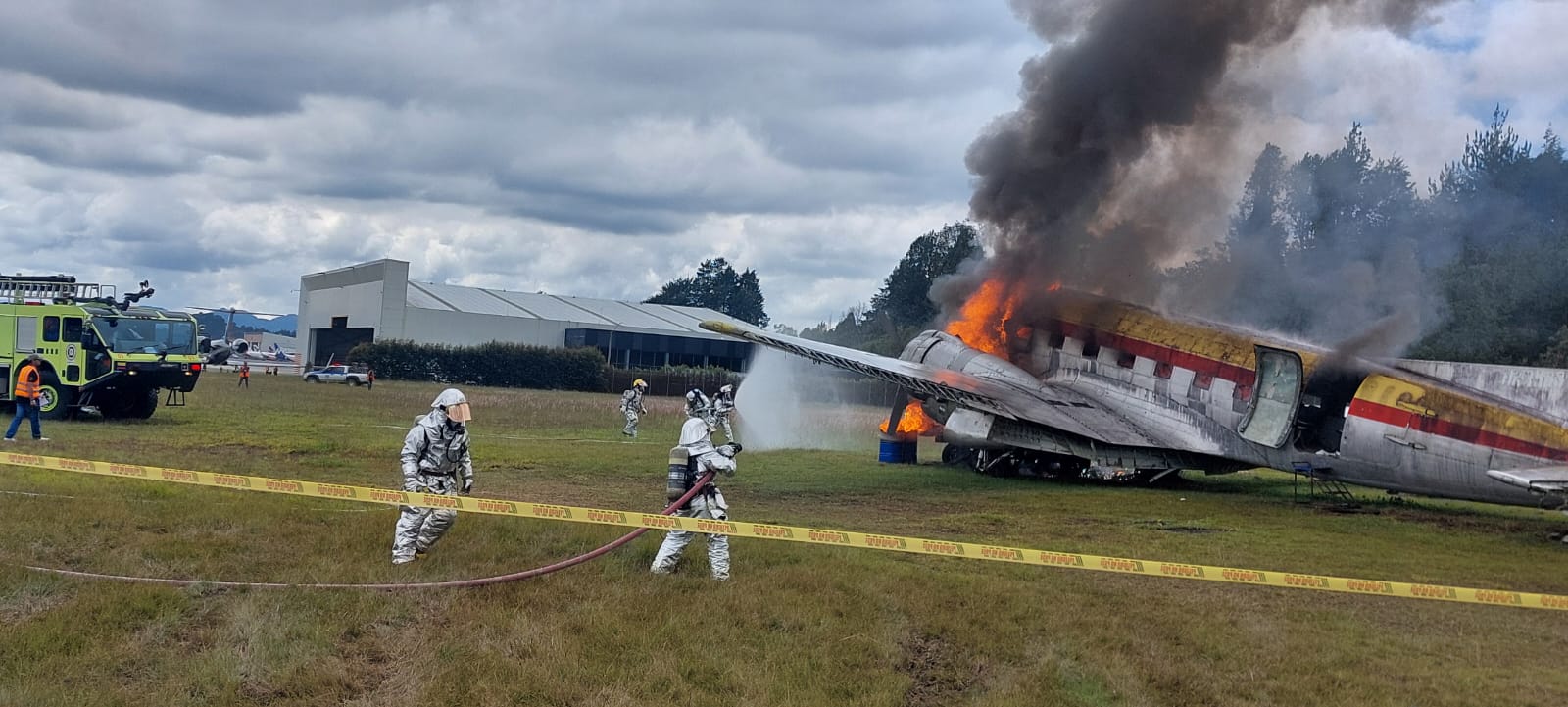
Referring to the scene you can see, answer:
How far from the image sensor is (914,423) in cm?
2831

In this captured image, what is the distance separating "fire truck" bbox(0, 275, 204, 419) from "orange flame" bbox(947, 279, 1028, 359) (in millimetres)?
21233

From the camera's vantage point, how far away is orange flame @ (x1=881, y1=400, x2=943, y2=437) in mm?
28141

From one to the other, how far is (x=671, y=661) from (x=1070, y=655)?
3.65 meters

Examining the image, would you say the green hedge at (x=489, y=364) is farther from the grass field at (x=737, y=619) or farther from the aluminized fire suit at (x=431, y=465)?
the aluminized fire suit at (x=431, y=465)

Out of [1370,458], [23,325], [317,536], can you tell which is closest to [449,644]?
[317,536]

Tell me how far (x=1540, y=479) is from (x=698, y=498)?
43.0 feet

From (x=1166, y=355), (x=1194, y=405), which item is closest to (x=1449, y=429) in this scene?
(x=1194, y=405)

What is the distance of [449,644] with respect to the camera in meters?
9.15

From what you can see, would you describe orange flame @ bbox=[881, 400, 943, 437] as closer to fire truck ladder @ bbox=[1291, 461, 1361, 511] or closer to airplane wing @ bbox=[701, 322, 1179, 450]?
airplane wing @ bbox=[701, 322, 1179, 450]

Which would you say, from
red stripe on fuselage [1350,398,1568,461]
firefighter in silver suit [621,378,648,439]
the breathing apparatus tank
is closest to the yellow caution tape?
the breathing apparatus tank

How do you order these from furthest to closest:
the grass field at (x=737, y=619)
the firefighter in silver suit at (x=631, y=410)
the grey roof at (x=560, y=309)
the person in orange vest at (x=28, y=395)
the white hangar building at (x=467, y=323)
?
the grey roof at (x=560, y=309), the white hangar building at (x=467, y=323), the firefighter in silver suit at (x=631, y=410), the person in orange vest at (x=28, y=395), the grass field at (x=737, y=619)

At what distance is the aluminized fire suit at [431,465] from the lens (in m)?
11.4

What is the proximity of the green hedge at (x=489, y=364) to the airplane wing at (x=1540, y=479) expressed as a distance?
59.3 metres

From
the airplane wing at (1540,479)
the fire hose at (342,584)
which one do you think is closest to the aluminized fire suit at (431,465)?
the fire hose at (342,584)
